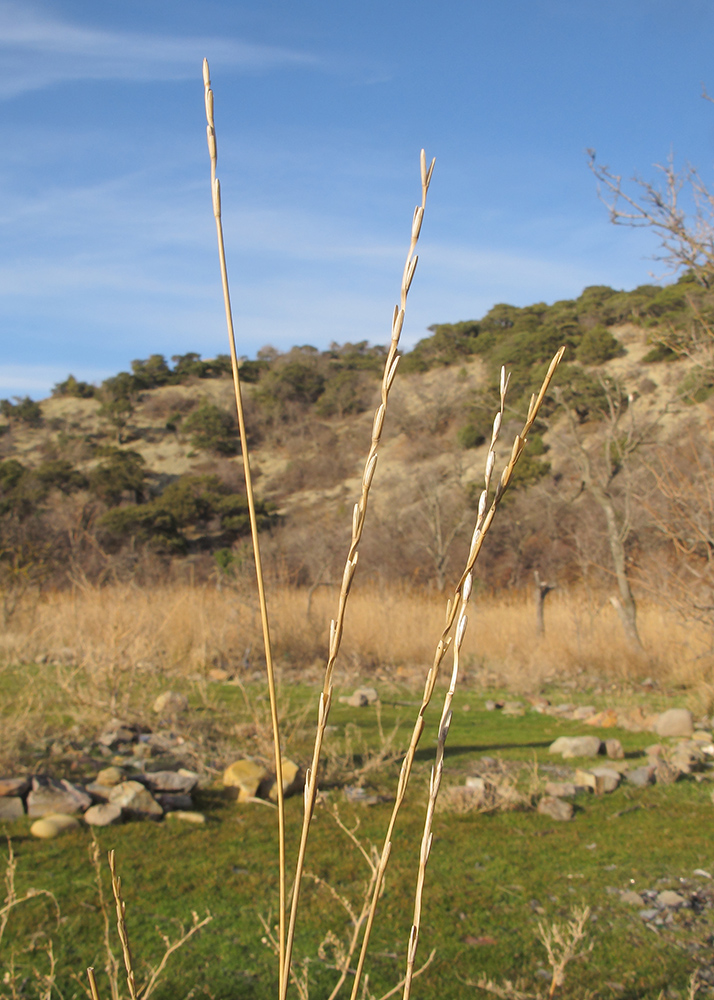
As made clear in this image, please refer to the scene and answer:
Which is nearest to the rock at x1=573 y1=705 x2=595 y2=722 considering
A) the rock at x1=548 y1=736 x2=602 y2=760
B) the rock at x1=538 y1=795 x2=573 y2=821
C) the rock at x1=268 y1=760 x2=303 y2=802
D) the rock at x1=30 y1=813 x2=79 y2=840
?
the rock at x1=548 y1=736 x2=602 y2=760

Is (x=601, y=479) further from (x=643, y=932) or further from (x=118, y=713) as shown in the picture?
(x=643, y=932)

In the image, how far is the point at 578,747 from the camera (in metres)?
5.20

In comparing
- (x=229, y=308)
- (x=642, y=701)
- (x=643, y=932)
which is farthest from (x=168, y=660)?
(x=229, y=308)

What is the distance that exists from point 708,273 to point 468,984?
200 inches

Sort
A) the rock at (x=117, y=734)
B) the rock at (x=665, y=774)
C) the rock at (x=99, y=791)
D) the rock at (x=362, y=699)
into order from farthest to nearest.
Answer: the rock at (x=362, y=699) → the rock at (x=117, y=734) → the rock at (x=665, y=774) → the rock at (x=99, y=791)

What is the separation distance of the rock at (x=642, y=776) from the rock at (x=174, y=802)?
8.69 ft

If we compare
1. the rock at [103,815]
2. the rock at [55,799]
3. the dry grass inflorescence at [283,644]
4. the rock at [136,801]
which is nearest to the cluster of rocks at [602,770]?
the dry grass inflorescence at [283,644]

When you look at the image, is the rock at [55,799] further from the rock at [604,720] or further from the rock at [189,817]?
the rock at [604,720]

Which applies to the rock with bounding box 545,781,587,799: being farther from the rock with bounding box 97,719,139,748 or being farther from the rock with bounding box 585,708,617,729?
the rock with bounding box 97,719,139,748

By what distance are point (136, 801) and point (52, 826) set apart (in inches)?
16.3

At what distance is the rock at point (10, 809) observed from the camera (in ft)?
11.6

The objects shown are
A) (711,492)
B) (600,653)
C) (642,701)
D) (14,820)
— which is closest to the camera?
(14,820)

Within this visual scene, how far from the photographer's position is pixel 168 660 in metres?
8.04

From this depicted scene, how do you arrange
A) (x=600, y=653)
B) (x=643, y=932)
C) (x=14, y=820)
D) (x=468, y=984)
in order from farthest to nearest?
(x=600, y=653), (x=14, y=820), (x=643, y=932), (x=468, y=984)
